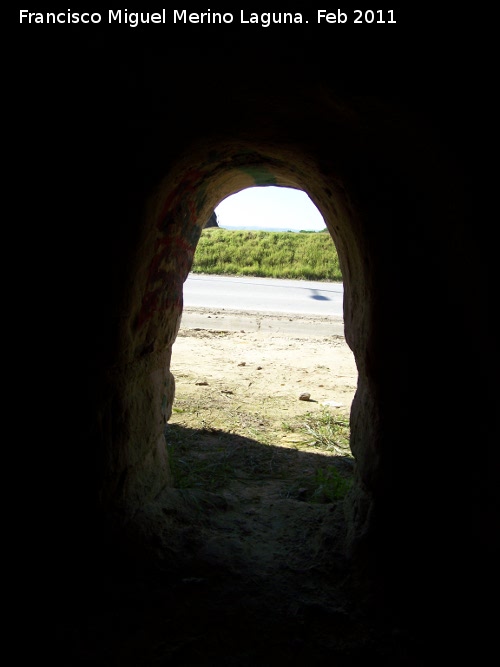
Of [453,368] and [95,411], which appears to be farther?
[95,411]

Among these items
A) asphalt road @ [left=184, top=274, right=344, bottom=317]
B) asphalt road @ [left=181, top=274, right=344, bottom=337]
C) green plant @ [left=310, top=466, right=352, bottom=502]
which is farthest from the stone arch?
asphalt road @ [left=184, top=274, right=344, bottom=317]

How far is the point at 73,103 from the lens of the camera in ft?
4.32

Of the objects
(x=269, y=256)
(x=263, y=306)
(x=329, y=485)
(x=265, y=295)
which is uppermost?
(x=269, y=256)

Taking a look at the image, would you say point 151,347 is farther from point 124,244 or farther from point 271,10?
point 271,10

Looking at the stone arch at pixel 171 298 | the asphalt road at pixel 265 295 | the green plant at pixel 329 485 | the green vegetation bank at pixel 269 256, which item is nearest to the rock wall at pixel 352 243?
the stone arch at pixel 171 298

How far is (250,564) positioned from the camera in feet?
6.29

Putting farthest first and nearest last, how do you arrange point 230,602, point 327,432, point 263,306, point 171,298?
point 263,306, point 327,432, point 171,298, point 230,602

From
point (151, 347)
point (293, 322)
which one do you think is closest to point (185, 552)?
point (151, 347)

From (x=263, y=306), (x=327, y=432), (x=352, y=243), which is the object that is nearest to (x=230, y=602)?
(x=352, y=243)

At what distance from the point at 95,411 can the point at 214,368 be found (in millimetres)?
3676

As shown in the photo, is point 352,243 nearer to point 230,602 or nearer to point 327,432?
point 230,602

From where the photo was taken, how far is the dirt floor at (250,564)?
150 cm

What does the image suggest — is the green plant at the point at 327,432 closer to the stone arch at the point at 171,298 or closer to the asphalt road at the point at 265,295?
the stone arch at the point at 171,298

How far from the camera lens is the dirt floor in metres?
1.50
